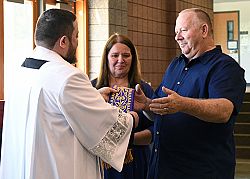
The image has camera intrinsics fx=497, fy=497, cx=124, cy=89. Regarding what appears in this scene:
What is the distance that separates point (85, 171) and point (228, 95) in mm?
775

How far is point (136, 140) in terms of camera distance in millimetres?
3006

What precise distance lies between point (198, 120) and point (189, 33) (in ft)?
1.51

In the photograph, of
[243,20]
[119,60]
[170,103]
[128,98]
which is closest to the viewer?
[170,103]

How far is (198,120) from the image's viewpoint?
255 centimetres

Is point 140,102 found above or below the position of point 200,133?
above

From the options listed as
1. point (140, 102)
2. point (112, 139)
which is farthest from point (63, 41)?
point (140, 102)

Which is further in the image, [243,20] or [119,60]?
[243,20]

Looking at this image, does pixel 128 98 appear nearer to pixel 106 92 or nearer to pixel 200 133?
pixel 106 92

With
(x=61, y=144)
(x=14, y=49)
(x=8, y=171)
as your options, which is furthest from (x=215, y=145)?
(x=14, y=49)

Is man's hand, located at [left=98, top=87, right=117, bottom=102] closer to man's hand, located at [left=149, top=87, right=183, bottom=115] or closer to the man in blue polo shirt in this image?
the man in blue polo shirt

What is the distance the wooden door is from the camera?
44.4 feet

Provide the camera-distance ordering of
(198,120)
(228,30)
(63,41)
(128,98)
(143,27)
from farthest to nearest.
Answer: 1. (228,30)
2. (143,27)
3. (128,98)
4. (198,120)
5. (63,41)

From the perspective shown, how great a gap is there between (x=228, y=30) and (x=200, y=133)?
11.4m

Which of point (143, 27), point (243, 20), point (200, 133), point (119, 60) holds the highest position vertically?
point (243, 20)
